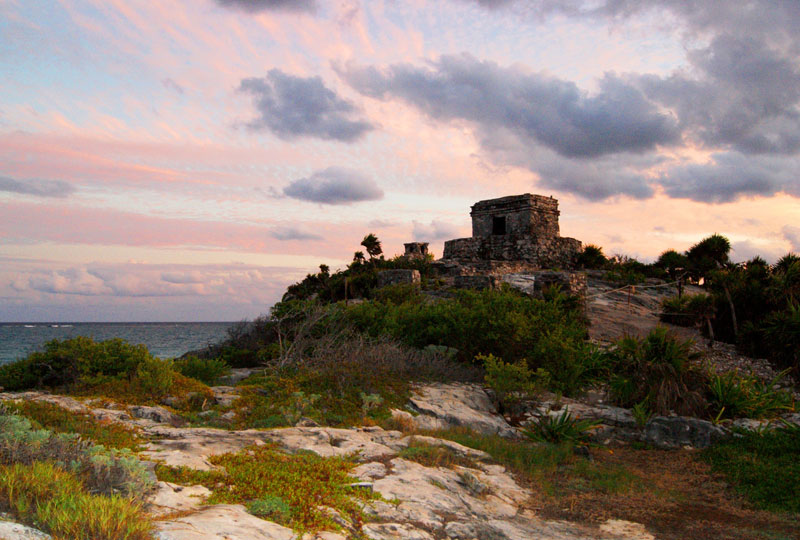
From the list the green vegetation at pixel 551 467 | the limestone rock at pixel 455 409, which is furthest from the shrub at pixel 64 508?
the limestone rock at pixel 455 409

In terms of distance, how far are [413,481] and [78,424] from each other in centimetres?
392

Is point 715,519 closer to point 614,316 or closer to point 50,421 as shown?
point 50,421

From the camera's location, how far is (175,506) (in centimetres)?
408

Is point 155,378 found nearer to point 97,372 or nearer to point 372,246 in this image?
point 97,372

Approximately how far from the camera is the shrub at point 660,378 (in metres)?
11.0

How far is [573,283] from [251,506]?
20.3m

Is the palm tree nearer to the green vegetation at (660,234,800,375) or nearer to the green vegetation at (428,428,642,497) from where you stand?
the green vegetation at (660,234,800,375)

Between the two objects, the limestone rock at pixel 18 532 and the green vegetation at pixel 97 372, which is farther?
the green vegetation at pixel 97 372

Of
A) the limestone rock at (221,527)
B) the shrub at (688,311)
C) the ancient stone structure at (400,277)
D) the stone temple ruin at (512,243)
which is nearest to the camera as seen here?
the limestone rock at (221,527)

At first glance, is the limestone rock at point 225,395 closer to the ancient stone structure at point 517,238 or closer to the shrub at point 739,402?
the shrub at point 739,402

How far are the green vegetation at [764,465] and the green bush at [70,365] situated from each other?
9.76m

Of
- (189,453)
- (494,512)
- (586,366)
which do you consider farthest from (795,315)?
(189,453)

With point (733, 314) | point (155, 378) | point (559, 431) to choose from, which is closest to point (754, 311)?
point (733, 314)

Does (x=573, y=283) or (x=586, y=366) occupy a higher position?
(x=573, y=283)
